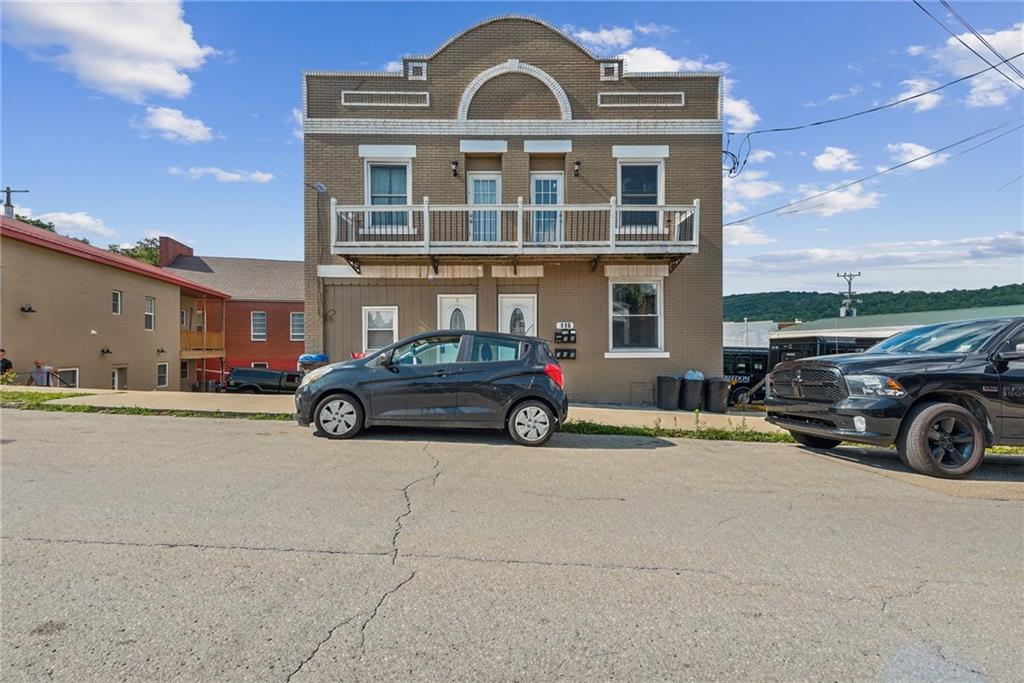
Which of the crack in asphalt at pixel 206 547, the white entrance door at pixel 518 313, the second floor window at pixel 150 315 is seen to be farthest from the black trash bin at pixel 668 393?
the second floor window at pixel 150 315

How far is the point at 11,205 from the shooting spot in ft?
132

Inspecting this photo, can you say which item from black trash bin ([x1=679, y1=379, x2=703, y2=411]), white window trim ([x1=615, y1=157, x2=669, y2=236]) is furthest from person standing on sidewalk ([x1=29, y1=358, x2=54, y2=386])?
black trash bin ([x1=679, y1=379, x2=703, y2=411])

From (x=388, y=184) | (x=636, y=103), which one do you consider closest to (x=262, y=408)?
(x=388, y=184)

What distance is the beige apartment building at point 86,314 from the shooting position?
1636 cm

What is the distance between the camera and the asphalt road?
2766mm

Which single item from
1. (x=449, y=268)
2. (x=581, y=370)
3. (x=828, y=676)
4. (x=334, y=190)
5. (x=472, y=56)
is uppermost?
(x=472, y=56)

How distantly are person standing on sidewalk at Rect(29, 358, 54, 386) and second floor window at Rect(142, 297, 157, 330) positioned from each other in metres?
7.39

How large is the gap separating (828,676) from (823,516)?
109 inches

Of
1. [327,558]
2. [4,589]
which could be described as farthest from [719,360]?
[4,589]

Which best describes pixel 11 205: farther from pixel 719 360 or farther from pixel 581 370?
pixel 719 360

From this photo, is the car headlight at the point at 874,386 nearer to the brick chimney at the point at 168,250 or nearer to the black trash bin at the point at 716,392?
the black trash bin at the point at 716,392

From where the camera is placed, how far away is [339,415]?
26.7ft

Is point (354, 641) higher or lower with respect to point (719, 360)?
lower

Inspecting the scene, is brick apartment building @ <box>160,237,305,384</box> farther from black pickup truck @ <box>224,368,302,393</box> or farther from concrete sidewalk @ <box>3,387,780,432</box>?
concrete sidewalk @ <box>3,387,780,432</box>
